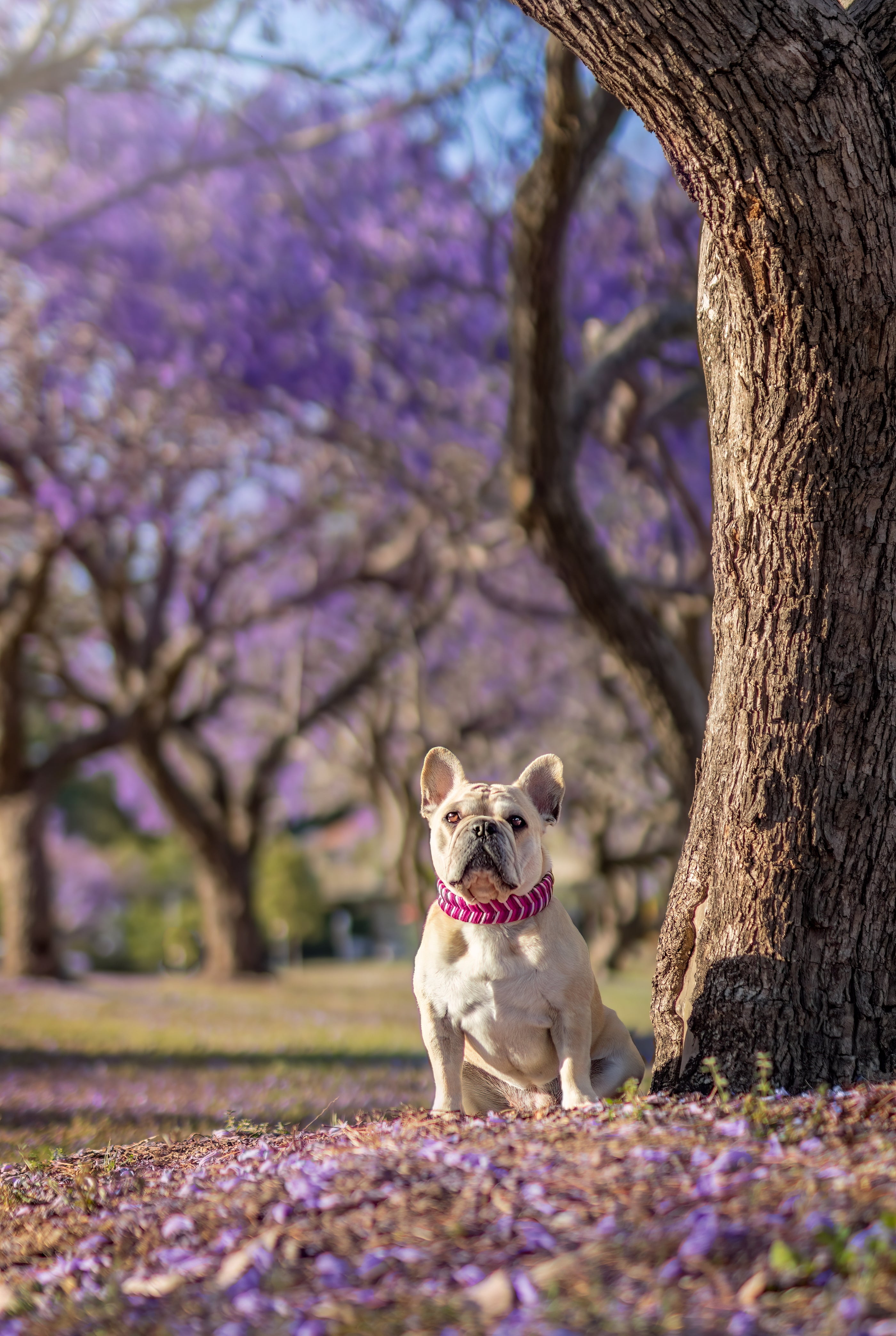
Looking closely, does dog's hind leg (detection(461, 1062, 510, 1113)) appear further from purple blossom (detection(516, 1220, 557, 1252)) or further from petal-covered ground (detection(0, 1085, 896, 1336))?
purple blossom (detection(516, 1220, 557, 1252))

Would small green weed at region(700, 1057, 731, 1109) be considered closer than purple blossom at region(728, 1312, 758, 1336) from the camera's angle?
No

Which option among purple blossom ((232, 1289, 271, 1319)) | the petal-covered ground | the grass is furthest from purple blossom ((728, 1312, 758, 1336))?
the grass

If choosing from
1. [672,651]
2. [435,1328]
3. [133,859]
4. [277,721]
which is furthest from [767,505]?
[133,859]

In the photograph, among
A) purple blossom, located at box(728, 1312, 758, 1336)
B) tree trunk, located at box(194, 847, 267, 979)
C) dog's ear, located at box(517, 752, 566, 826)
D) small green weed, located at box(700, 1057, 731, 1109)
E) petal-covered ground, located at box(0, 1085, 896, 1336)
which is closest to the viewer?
purple blossom, located at box(728, 1312, 758, 1336)

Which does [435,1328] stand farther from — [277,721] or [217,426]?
[277,721]

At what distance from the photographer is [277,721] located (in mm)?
→ 27016

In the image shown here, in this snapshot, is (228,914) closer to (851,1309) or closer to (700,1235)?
(700,1235)

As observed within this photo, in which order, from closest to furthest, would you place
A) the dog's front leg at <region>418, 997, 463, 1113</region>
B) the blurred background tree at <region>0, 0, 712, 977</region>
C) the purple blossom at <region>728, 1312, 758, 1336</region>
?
the purple blossom at <region>728, 1312, 758, 1336</region>
the dog's front leg at <region>418, 997, 463, 1113</region>
the blurred background tree at <region>0, 0, 712, 977</region>

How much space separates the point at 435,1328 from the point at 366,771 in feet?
74.0

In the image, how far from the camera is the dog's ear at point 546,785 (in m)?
4.30

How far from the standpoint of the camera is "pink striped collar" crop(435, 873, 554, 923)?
393cm

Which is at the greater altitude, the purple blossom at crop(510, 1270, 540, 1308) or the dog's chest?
the dog's chest

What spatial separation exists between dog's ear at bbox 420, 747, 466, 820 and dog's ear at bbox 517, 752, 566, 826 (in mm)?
241

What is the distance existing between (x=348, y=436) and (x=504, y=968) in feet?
43.9
